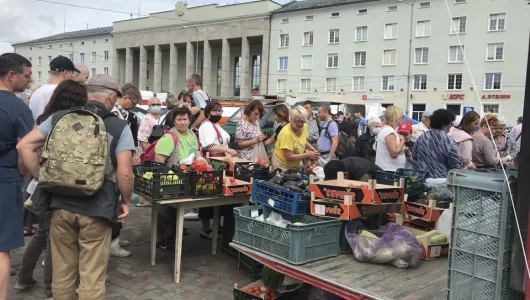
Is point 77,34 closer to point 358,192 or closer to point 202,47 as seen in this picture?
point 202,47

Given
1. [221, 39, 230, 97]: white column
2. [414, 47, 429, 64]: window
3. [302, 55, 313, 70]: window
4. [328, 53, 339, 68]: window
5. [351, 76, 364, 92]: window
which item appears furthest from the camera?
[221, 39, 230, 97]: white column

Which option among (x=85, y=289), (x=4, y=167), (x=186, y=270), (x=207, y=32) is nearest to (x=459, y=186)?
(x=85, y=289)

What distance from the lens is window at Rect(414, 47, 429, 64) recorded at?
38656 mm

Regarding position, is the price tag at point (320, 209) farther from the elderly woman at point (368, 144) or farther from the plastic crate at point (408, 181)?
the elderly woman at point (368, 144)

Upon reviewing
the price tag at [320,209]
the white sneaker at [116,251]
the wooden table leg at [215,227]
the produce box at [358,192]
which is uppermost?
the produce box at [358,192]

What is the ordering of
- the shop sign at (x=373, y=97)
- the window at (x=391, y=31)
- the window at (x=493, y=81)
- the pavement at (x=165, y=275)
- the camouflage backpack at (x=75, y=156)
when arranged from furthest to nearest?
the shop sign at (x=373, y=97), the window at (x=391, y=31), the window at (x=493, y=81), the pavement at (x=165, y=275), the camouflage backpack at (x=75, y=156)

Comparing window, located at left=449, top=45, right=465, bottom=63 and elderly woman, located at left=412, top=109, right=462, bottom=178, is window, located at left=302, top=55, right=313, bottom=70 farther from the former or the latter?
elderly woman, located at left=412, top=109, right=462, bottom=178

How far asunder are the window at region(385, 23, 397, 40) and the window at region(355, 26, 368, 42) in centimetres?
208

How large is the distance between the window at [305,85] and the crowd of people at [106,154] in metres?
39.2

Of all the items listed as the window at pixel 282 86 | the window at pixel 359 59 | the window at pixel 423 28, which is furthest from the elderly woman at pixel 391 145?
the window at pixel 282 86

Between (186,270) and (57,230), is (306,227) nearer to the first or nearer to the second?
(57,230)

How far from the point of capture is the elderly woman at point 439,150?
4723 mm

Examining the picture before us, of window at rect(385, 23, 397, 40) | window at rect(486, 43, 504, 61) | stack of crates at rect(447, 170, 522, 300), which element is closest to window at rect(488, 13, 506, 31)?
window at rect(486, 43, 504, 61)

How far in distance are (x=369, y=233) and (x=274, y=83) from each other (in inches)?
1786
